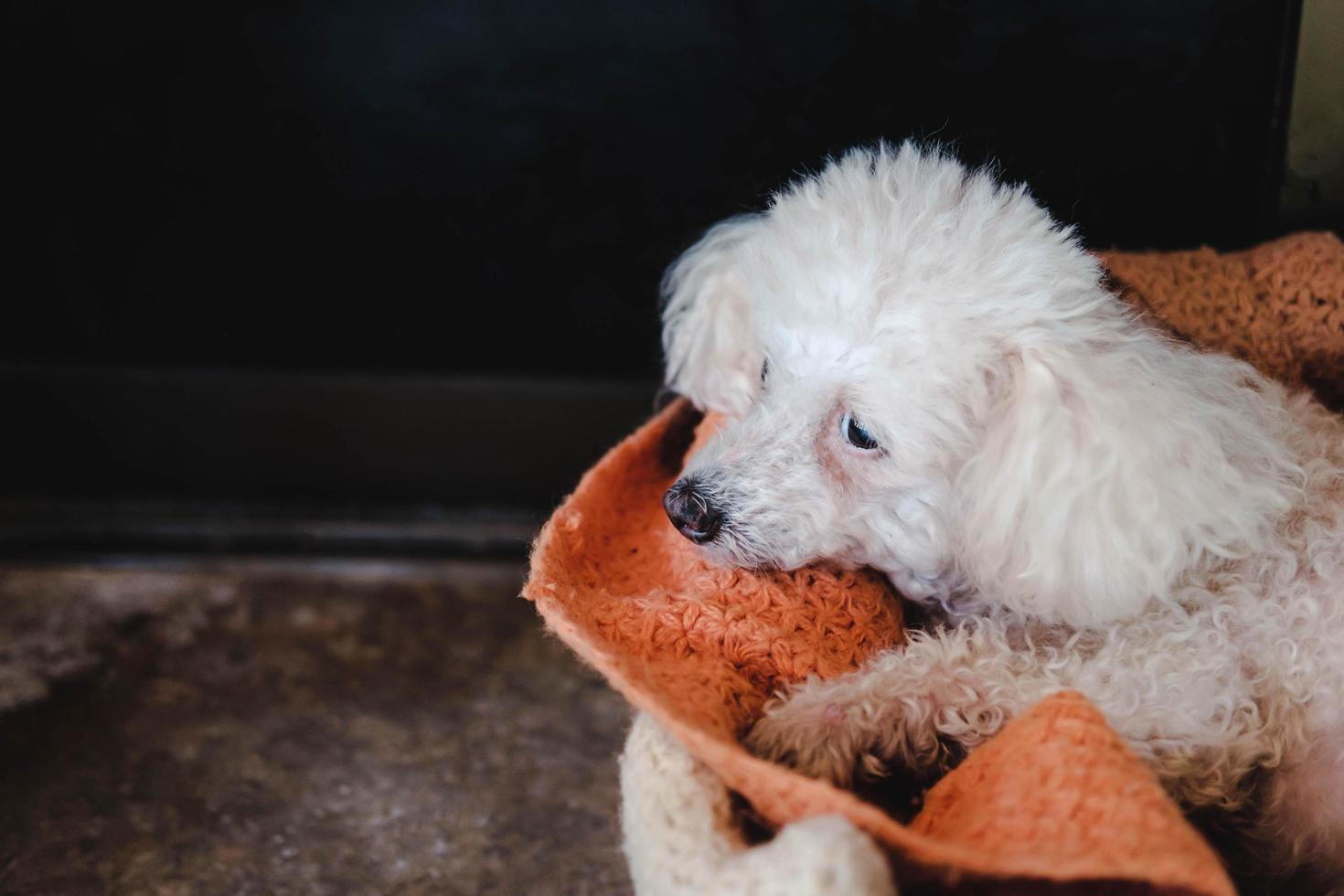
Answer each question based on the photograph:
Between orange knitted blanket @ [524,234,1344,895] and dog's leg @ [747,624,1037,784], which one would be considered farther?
dog's leg @ [747,624,1037,784]

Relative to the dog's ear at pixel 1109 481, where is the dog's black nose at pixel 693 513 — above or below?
below

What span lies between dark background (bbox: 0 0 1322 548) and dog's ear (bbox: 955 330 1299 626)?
1.04ft

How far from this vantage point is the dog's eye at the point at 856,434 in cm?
82

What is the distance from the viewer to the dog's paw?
2.27 feet

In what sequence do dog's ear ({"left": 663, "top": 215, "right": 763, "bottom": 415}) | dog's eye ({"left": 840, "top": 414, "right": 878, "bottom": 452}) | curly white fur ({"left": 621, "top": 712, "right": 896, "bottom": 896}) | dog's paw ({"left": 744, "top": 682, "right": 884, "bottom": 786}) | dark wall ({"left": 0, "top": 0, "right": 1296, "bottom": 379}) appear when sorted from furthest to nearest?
dark wall ({"left": 0, "top": 0, "right": 1296, "bottom": 379}) → dog's ear ({"left": 663, "top": 215, "right": 763, "bottom": 415}) → dog's eye ({"left": 840, "top": 414, "right": 878, "bottom": 452}) → dog's paw ({"left": 744, "top": 682, "right": 884, "bottom": 786}) → curly white fur ({"left": 621, "top": 712, "right": 896, "bottom": 896})

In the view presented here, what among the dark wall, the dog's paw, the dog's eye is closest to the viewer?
the dog's paw

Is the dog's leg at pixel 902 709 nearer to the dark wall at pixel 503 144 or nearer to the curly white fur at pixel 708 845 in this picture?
the curly white fur at pixel 708 845

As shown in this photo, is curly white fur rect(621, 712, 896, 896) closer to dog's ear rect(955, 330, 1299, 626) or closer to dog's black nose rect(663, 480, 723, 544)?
dog's black nose rect(663, 480, 723, 544)

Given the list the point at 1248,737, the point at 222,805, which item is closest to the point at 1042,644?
the point at 1248,737

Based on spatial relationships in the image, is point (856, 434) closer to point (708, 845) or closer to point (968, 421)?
point (968, 421)

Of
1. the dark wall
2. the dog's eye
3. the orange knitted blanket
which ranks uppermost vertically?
the dark wall

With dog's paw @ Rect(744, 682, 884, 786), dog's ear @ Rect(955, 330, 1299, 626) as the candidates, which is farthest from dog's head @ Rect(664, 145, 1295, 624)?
dog's paw @ Rect(744, 682, 884, 786)

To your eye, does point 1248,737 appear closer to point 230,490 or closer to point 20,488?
point 230,490

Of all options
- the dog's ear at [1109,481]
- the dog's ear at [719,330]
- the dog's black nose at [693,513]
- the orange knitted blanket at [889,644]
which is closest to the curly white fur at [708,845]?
the orange knitted blanket at [889,644]
